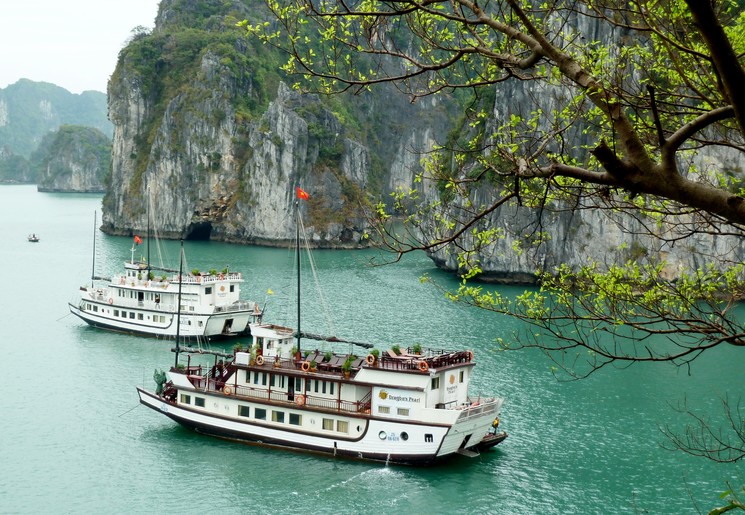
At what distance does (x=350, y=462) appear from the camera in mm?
28984

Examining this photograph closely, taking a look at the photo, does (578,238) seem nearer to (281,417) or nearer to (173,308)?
(173,308)

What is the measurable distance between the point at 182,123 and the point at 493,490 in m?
94.7

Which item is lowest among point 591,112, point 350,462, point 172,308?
point 350,462

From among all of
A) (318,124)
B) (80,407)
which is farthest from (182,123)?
(80,407)

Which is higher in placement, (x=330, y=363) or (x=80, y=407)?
(x=330, y=363)

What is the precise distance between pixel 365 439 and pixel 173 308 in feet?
81.1

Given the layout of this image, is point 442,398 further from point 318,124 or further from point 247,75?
point 247,75

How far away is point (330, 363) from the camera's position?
31.1 metres

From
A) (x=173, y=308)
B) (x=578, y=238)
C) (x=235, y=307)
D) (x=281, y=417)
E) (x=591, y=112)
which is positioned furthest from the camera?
(x=578, y=238)

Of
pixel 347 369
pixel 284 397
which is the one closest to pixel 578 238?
pixel 347 369

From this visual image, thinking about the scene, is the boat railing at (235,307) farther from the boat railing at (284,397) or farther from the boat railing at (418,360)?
the boat railing at (418,360)

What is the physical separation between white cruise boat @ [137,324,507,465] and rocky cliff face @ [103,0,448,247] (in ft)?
231

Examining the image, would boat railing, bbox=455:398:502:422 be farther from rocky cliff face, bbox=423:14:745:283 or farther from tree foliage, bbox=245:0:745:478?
rocky cliff face, bbox=423:14:745:283

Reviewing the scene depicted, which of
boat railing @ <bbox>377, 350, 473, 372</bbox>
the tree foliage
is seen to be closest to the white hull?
boat railing @ <bbox>377, 350, 473, 372</bbox>
